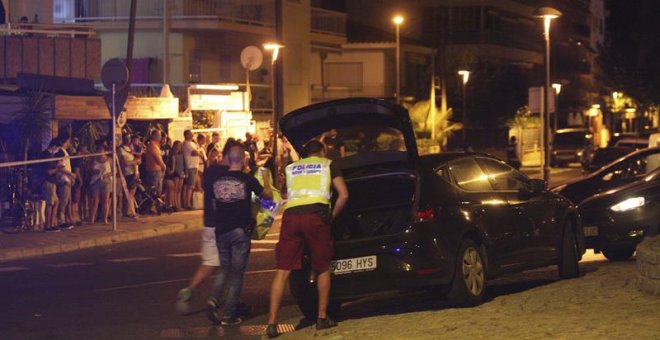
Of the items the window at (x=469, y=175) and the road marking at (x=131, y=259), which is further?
the road marking at (x=131, y=259)

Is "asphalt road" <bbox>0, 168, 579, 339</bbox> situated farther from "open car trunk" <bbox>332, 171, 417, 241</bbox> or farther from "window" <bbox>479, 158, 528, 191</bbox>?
"window" <bbox>479, 158, 528, 191</bbox>

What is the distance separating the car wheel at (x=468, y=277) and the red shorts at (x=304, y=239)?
1379mm

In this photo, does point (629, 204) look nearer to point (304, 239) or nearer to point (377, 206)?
point (377, 206)

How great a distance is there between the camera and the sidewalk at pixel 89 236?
19.5 meters

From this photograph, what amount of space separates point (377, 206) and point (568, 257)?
3.18m

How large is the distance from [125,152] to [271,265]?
9.27 metres

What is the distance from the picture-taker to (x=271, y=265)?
1662cm

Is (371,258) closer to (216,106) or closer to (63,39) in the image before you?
(63,39)

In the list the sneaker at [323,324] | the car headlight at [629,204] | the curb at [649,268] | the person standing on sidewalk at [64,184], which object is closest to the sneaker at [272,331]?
the sneaker at [323,324]

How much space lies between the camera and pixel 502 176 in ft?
42.4

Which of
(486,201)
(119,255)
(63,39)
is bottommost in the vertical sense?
(119,255)

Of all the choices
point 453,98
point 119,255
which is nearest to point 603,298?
point 119,255

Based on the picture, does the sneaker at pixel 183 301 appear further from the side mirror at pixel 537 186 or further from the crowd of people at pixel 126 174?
the crowd of people at pixel 126 174

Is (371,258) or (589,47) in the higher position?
(589,47)
